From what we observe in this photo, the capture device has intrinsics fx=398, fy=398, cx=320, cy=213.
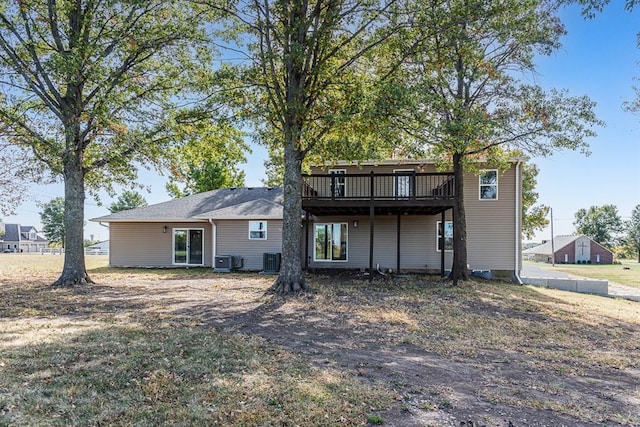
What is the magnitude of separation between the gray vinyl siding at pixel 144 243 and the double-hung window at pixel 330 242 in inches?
200

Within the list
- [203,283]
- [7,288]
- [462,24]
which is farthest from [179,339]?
[462,24]

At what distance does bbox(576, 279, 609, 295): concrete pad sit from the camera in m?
15.1

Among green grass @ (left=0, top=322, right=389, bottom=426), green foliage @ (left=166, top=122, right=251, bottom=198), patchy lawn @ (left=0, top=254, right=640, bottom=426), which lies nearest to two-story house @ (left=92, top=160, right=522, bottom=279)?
green foliage @ (left=166, top=122, right=251, bottom=198)

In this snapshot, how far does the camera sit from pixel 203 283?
40.9 feet

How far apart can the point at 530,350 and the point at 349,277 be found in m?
8.93

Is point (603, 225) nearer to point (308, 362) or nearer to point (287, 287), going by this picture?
point (287, 287)

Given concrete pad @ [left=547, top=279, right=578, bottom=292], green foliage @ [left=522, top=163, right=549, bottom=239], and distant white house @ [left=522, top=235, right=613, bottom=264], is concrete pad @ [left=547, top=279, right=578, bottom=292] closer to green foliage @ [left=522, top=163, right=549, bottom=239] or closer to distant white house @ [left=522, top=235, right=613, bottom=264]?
green foliage @ [left=522, top=163, right=549, bottom=239]

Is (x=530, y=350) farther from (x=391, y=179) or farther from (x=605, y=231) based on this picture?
(x=605, y=231)

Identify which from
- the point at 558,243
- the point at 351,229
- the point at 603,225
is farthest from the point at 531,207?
the point at 603,225

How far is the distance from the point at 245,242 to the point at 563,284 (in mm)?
12834

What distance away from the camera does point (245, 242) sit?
17125mm

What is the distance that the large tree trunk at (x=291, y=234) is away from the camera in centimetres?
1034

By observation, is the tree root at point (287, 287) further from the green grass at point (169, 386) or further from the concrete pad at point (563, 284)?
the concrete pad at point (563, 284)

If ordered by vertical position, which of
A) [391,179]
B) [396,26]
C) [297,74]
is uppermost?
[396,26]
